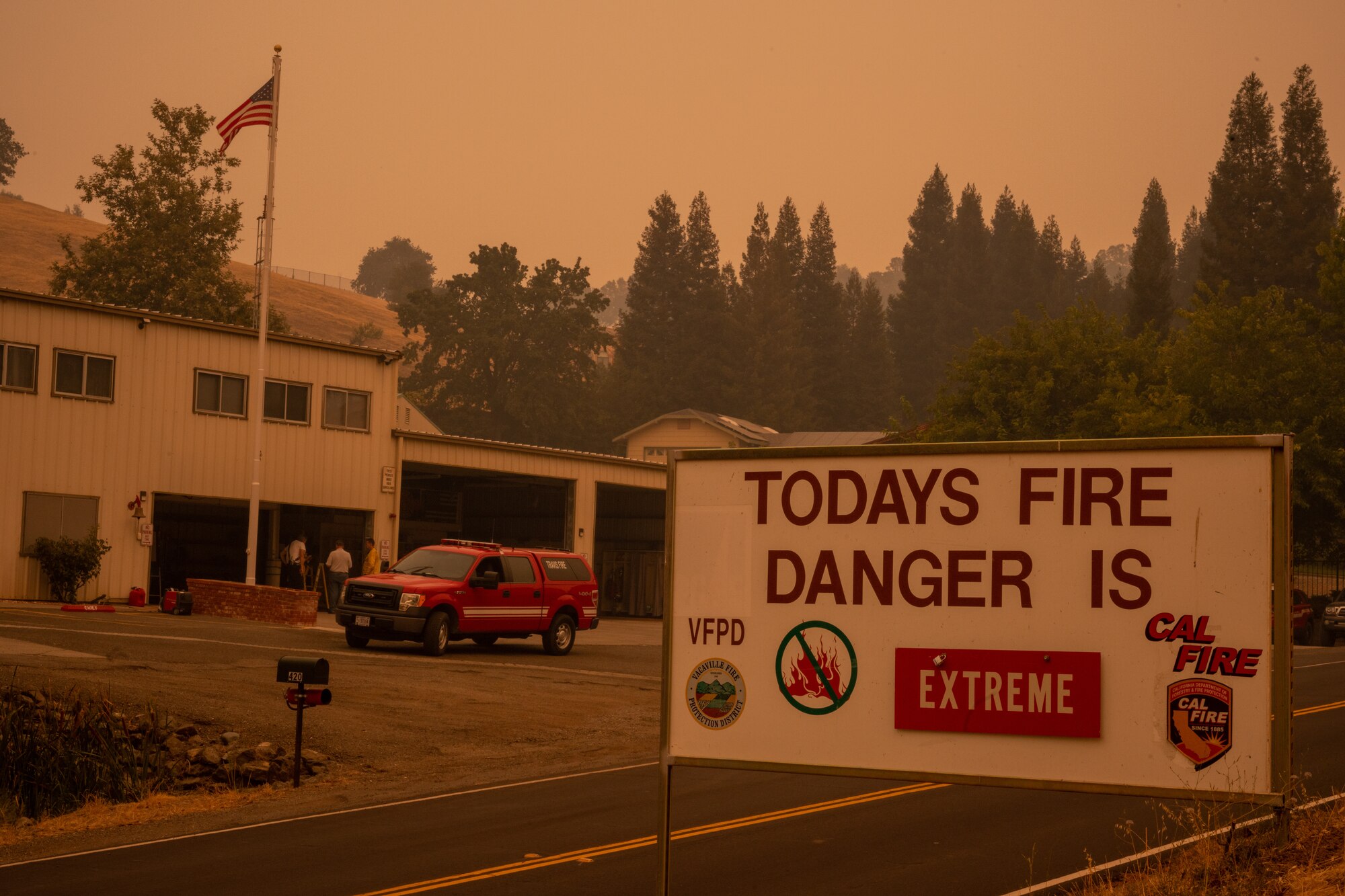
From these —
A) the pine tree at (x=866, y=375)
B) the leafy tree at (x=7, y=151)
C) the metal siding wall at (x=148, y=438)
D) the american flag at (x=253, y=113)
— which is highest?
the leafy tree at (x=7, y=151)

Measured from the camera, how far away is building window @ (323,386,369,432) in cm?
3791

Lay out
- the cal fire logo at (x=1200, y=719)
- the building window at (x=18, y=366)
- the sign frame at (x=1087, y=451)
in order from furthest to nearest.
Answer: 1. the building window at (x=18, y=366)
2. the cal fire logo at (x=1200, y=719)
3. the sign frame at (x=1087, y=451)

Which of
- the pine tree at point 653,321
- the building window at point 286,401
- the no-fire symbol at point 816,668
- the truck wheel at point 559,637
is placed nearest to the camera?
the no-fire symbol at point 816,668

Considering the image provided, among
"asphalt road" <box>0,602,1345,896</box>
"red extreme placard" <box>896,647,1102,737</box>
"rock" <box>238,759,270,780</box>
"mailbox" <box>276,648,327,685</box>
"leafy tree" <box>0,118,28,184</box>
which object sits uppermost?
"leafy tree" <box>0,118,28,184</box>

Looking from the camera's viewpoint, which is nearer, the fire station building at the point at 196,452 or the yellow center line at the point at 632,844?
the yellow center line at the point at 632,844

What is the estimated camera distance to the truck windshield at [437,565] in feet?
83.2

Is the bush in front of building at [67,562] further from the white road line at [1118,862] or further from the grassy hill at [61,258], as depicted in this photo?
the grassy hill at [61,258]

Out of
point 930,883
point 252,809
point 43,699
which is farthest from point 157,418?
point 930,883

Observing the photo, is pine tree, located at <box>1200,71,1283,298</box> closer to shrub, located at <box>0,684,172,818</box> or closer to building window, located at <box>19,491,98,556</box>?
building window, located at <box>19,491,98,556</box>

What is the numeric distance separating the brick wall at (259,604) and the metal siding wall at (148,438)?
12.3 feet

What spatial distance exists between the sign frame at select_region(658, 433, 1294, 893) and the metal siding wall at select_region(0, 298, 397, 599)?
95.8 feet

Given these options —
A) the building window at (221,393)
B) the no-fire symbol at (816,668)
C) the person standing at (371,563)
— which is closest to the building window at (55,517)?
the building window at (221,393)

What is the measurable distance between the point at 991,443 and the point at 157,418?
103 ft

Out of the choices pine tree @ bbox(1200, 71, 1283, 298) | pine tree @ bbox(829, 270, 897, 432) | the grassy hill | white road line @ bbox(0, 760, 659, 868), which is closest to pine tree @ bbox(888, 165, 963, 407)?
pine tree @ bbox(829, 270, 897, 432)
